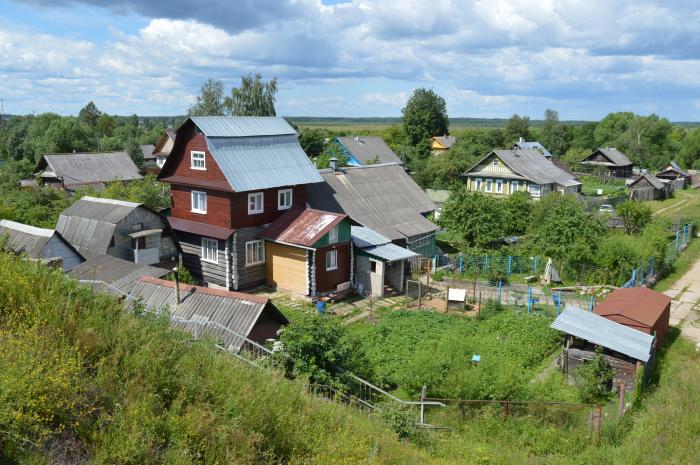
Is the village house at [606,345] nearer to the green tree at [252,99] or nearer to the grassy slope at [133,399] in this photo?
the grassy slope at [133,399]

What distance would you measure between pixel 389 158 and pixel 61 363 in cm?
4928

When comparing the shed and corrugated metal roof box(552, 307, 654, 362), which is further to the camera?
the shed

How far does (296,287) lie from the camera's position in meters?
22.2

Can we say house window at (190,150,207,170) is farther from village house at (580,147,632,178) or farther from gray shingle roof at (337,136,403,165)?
village house at (580,147,632,178)

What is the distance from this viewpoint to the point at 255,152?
23469 millimetres

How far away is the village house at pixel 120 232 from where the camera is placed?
21.0 meters

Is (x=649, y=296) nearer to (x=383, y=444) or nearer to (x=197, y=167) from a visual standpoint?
(x=383, y=444)

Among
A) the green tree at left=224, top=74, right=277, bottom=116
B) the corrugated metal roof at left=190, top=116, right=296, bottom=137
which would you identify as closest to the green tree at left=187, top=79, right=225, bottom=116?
the green tree at left=224, top=74, right=277, bottom=116

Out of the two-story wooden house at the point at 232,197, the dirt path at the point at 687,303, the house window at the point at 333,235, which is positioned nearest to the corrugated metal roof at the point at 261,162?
the two-story wooden house at the point at 232,197

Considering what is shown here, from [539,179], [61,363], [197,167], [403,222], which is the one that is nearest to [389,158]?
[539,179]

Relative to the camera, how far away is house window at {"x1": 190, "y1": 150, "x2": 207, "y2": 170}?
2280 centimetres

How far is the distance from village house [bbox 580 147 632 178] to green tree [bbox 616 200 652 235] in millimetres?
36378

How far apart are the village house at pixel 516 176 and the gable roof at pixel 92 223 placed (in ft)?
106

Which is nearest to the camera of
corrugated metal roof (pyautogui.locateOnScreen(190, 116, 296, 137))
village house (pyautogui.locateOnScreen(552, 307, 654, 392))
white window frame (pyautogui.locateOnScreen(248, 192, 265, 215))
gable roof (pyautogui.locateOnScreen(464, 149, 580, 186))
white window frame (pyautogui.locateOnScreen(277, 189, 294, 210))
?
village house (pyautogui.locateOnScreen(552, 307, 654, 392))
